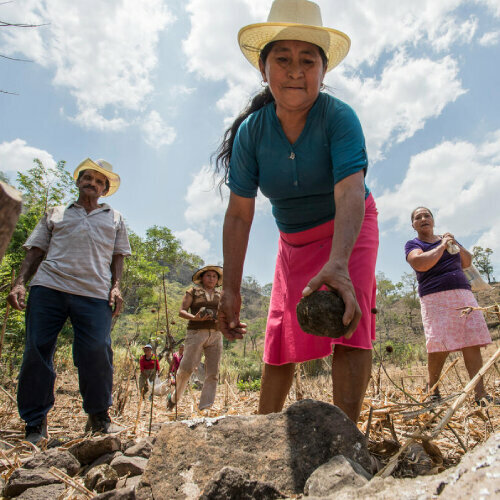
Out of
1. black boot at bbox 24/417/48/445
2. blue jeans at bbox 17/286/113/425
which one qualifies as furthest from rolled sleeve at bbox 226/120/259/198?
black boot at bbox 24/417/48/445

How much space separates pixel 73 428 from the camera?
3.17 m

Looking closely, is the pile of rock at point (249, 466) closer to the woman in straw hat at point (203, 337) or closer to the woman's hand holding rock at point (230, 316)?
the woman's hand holding rock at point (230, 316)

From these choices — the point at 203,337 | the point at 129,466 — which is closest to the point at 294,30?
the point at 129,466

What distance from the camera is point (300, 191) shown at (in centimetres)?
189

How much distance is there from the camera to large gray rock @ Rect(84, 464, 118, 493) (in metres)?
1.53

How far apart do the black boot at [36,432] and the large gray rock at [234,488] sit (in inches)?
73.1

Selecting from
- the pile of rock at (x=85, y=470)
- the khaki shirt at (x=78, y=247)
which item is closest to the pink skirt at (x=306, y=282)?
the pile of rock at (x=85, y=470)

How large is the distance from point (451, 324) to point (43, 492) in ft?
10.3

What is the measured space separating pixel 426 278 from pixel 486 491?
3.29 meters

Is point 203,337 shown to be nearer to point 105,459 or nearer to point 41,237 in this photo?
point 41,237

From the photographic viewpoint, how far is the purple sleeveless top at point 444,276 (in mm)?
3537

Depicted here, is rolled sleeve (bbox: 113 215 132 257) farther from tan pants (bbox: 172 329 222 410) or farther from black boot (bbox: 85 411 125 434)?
tan pants (bbox: 172 329 222 410)

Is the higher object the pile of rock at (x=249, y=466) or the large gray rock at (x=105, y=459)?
the pile of rock at (x=249, y=466)

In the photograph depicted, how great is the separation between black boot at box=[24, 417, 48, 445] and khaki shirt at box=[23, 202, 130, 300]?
2.86 ft
